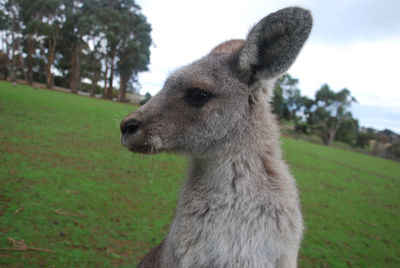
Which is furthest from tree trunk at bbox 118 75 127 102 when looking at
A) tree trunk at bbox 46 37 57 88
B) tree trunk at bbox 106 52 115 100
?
tree trunk at bbox 46 37 57 88

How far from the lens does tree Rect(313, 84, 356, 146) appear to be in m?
49.2

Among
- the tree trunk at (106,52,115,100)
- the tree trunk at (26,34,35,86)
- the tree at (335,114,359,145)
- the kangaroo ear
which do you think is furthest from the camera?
the tree at (335,114,359,145)

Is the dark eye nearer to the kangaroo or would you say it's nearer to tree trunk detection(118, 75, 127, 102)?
the kangaroo

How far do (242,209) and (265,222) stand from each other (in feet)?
0.61

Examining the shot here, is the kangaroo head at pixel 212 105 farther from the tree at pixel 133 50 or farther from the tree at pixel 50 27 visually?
the tree at pixel 50 27

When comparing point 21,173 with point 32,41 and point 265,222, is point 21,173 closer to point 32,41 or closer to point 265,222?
point 265,222

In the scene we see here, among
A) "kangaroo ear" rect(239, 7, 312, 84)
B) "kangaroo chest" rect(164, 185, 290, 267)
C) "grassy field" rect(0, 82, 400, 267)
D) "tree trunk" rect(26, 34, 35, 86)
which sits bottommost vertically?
"grassy field" rect(0, 82, 400, 267)

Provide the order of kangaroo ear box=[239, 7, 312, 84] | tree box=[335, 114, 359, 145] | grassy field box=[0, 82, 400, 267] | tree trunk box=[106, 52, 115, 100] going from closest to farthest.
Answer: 1. kangaroo ear box=[239, 7, 312, 84]
2. grassy field box=[0, 82, 400, 267]
3. tree trunk box=[106, 52, 115, 100]
4. tree box=[335, 114, 359, 145]

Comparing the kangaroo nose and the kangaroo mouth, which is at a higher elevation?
the kangaroo nose

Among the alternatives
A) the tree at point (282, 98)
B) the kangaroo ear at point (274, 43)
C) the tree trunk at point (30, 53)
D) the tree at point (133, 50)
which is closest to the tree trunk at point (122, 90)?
the tree at point (133, 50)

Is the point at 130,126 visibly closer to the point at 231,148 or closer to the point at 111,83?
the point at 231,148

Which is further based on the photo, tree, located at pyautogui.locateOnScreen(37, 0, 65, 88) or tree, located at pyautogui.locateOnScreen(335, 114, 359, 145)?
tree, located at pyautogui.locateOnScreen(335, 114, 359, 145)

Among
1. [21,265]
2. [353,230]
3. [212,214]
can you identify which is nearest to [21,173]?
[21,265]

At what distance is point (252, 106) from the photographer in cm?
242
